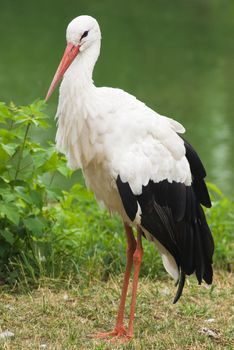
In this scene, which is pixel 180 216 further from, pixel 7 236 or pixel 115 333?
pixel 7 236

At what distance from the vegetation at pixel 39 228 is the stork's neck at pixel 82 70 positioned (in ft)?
2.56

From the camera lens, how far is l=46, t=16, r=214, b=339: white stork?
4.97 meters

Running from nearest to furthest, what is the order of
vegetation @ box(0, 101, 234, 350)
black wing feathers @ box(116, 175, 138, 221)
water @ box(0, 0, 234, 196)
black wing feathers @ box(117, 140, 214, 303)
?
black wing feathers @ box(116, 175, 138, 221) < black wing feathers @ box(117, 140, 214, 303) < vegetation @ box(0, 101, 234, 350) < water @ box(0, 0, 234, 196)

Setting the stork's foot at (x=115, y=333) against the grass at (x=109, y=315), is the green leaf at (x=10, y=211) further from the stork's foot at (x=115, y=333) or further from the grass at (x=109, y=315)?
the stork's foot at (x=115, y=333)

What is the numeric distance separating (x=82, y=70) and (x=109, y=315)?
1525 mm

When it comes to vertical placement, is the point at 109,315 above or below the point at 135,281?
below

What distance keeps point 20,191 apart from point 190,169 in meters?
1.24

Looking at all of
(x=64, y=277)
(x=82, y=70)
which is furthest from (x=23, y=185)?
(x=82, y=70)

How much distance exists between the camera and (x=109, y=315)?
18.4 ft

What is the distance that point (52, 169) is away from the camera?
5.96 meters

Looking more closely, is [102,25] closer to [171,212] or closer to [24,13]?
[24,13]

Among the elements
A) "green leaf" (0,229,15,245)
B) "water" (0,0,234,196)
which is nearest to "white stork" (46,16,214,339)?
"green leaf" (0,229,15,245)

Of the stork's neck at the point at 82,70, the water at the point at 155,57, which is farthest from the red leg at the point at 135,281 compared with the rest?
the water at the point at 155,57

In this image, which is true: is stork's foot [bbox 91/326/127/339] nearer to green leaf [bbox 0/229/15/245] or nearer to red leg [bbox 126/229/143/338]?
red leg [bbox 126/229/143/338]
